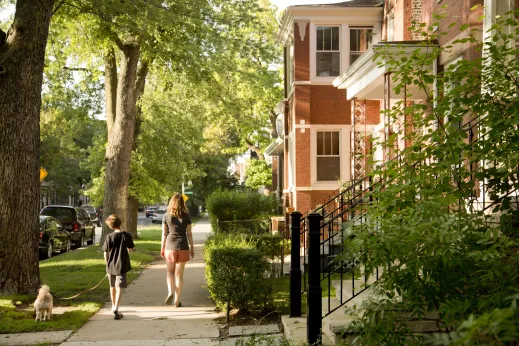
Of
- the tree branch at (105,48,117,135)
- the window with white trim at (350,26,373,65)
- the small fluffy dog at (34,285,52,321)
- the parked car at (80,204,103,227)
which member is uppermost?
the window with white trim at (350,26,373,65)

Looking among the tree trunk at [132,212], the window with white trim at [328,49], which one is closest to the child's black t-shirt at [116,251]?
the window with white trim at [328,49]

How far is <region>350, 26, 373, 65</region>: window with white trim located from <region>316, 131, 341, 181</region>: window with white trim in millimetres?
2879

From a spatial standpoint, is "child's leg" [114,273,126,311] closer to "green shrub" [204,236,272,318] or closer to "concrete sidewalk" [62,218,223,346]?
"concrete sidewalk" [62,218,223,346]

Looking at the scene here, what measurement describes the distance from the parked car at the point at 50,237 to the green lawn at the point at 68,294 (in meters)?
0.94

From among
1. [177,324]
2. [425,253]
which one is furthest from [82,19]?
[425,253]

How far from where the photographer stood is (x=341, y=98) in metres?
24.6

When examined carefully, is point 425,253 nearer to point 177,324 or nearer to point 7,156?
point 177,324

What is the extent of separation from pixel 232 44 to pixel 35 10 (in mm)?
7713

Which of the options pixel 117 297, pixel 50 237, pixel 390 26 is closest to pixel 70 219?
pixel 50 237

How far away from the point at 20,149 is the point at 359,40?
15.0m

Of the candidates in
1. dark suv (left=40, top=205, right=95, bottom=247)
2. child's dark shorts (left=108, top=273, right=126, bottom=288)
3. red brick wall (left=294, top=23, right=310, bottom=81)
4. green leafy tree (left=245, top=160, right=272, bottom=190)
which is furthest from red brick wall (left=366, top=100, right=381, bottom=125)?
green leafy tree (left=245, top=160, right=272, bottom=190)

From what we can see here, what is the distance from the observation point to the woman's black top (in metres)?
11.9

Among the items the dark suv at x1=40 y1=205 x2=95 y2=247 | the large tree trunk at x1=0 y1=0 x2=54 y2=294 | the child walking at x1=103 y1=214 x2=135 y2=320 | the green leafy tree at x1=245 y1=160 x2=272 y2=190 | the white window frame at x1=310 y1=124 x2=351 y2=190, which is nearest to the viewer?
the child walking at x1=103 y1=214 x2=135 y2=320

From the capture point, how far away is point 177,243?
11891 mm
